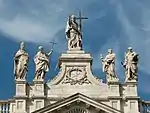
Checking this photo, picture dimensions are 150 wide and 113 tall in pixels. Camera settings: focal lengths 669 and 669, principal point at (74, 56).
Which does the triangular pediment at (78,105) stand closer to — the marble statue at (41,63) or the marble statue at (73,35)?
the marble statue at (41,63)

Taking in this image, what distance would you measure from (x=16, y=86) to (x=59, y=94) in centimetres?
192

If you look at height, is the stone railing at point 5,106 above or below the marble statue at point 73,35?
Result: below

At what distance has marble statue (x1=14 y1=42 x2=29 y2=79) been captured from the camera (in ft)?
97.0

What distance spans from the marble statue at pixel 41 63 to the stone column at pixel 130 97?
11.9ft

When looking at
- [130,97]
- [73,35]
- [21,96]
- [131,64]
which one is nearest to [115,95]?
[130,97]

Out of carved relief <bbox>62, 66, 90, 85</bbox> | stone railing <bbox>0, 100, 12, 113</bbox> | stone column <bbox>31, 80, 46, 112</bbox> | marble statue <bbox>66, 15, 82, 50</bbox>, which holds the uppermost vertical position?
marble statue <bbox>66, 15, 82, 50</bbox>

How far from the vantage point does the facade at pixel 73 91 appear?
2872cm

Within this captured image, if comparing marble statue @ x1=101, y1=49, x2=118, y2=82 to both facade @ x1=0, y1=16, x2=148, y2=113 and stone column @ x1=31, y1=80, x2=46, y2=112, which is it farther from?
stone column @ x1=31, y1=80, x2=46, y2=112

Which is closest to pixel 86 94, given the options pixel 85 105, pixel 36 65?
pixel 85 105

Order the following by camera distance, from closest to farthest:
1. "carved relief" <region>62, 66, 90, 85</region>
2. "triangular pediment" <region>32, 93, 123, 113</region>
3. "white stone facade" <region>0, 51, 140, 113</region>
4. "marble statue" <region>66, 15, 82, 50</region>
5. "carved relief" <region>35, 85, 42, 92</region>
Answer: "triangular pediment" <region>32, 93, 123, 113</region> → "white stone facade" <region>0, 51, 140, 113</region> → "carved relief" <region>35, 85, 42, 92</region> → "carved relief" <region>62, 66, 90, 85</region> → "marble statue" <region>66, 15, 82, 50</region>

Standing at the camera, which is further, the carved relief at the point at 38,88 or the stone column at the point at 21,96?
the carved relief at the point at 38,88

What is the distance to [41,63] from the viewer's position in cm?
2992

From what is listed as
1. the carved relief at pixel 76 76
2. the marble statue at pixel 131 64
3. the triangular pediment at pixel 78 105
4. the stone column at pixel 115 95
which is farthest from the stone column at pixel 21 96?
the marble statue at pixel 131 64

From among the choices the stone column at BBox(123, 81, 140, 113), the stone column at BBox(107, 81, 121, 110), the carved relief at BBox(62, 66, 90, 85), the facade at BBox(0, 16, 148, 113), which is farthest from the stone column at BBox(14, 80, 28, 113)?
the stone column at BBox(123, 81, 140, 113)
